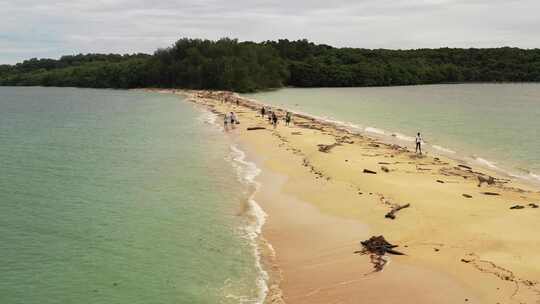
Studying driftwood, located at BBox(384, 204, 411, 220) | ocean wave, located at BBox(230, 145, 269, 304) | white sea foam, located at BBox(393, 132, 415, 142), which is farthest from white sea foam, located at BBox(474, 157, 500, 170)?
driftwood, located at BBox(384, 204, 411, 220)

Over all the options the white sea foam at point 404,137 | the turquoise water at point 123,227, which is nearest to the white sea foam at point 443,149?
the white sea foam at point 404,137

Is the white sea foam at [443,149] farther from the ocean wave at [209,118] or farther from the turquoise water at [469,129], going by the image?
the ocean wave at [209,118]

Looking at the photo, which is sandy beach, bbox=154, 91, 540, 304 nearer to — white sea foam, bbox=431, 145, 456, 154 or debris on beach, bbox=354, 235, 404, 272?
debris on beach, bbox=354, 235, 404, 272

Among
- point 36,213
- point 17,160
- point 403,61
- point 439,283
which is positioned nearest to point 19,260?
point 36,213

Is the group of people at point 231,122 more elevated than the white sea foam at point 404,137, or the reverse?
the group of people at point 231,122

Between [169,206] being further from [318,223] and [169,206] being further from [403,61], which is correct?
[403,61]
